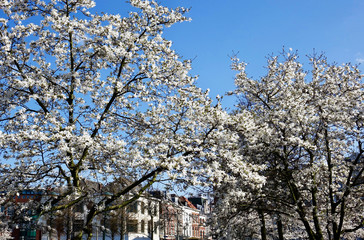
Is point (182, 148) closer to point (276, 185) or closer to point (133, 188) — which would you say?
point (133, 188)

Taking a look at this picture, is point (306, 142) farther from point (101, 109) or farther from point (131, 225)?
point (131, 225)

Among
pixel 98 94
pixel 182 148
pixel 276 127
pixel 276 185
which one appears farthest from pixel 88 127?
pixel 276 185

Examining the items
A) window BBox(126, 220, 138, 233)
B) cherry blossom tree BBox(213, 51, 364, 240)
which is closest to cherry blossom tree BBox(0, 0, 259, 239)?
cherry blossom tree BBox(213, 51, 364, 240)

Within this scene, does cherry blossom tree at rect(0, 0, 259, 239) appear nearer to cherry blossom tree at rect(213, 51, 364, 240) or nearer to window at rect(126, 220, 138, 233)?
cherry blossom tree at rect(213, 51, 364, 240)

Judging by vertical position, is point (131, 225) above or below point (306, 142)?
below

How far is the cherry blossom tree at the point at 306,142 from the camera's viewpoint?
41.5 feet

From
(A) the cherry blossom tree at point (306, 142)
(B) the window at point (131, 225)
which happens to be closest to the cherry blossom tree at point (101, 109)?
(A) the cherry blossom tree at point (306, 142)

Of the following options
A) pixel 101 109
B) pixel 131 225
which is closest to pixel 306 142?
pixel 101 109

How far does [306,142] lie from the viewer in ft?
39.8

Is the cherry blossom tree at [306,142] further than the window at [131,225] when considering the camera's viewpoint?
No

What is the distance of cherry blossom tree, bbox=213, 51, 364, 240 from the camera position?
12656 millimetres

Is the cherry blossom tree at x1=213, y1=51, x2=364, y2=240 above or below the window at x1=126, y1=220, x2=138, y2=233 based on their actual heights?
above

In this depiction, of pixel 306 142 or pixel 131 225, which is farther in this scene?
pixel 131 225

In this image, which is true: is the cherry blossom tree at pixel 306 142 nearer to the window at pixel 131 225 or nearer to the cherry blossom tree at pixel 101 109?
the cherry blossom tree at pixel 101 109
